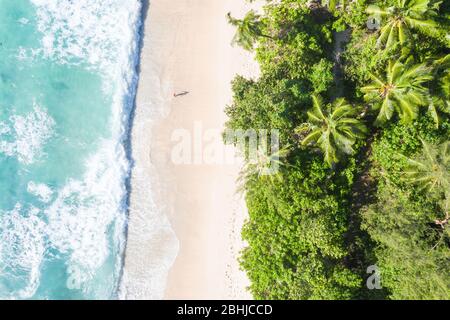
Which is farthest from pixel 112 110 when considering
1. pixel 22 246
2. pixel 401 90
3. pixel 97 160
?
pixel 401 90

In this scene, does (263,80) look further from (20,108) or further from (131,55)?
(20,108)

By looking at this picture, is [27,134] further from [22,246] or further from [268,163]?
[268,163]

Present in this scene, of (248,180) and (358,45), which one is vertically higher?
(358,45)

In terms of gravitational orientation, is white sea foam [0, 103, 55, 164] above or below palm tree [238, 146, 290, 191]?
above

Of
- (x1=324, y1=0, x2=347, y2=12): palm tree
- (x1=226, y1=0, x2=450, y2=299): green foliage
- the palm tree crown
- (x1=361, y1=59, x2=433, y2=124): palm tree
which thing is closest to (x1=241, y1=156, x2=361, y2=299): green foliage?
(x1=226, y1=0, x2=450, y2=299): green foliage

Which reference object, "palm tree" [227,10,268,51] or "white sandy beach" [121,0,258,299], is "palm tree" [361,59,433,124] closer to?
"palm tree" [227,10,268,51]
